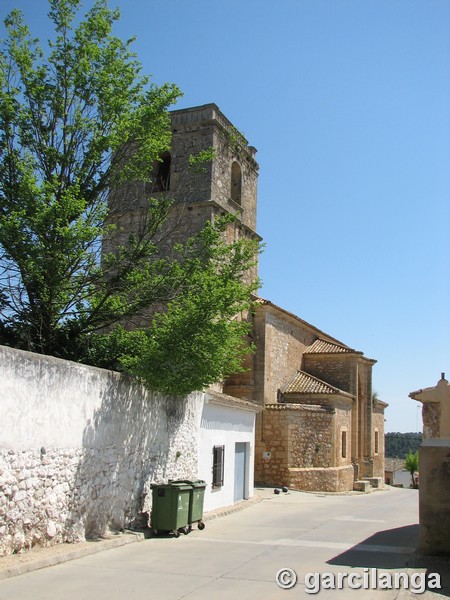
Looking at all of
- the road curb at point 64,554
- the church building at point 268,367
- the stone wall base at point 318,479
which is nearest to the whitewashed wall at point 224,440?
the church building at point 268,367

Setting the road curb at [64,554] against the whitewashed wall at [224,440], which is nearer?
the road curb at [64,554]

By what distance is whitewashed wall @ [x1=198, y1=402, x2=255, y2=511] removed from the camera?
1609cm

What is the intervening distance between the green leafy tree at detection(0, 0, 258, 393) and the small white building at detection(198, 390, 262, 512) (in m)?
3.03

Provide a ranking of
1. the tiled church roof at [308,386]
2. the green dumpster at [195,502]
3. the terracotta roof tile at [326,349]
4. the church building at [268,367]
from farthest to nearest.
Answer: the terracotta roof tile at [326,349] → the tiled church roof at [308,386] → the church building at [268,367] → the green dumpster at [195,502]

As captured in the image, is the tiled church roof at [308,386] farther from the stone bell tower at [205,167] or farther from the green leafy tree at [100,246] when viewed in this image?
the green leafy tree at [100,246]

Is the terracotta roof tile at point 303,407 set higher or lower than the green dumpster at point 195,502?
higher

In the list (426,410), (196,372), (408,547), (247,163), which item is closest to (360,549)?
(408,547)

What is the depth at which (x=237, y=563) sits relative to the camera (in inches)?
384

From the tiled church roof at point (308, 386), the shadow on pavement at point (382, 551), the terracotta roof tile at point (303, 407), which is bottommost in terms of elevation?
the shadow on pavement at point (382, 551)

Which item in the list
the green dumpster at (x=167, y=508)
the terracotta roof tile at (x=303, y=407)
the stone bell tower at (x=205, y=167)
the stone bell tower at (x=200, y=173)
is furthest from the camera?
the terracotta roof tile at (x=303, y=407)

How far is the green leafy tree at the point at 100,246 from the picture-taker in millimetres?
12602

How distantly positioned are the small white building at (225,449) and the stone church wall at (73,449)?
214 cm

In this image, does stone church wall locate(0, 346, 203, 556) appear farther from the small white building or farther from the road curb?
the small white building

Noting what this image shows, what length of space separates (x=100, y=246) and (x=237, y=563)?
23.3 ft
